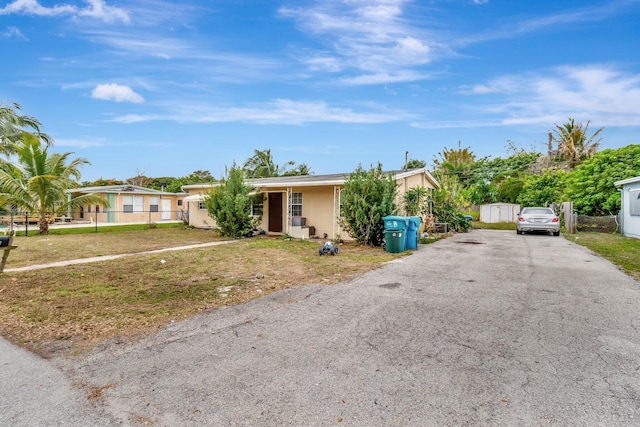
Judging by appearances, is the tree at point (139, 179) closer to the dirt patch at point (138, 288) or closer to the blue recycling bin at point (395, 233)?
the dirt patch at point (138, 288)

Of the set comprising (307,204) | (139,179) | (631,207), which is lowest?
(631,207)

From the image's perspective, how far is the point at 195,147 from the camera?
27750 mm

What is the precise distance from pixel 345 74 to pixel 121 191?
19968 millimetres

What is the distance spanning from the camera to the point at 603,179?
60.4ft

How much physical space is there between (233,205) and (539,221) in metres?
14.3

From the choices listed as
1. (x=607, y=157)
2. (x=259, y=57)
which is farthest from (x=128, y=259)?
(x=607, y=157)

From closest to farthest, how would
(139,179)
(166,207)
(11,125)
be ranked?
(11,125), (166,207), (139,179)

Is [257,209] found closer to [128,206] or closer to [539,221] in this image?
[539,221]

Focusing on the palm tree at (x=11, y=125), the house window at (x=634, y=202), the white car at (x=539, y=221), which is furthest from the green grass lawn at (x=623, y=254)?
the palm tree at (x=11, y=125)

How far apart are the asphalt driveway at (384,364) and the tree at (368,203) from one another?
244 inches

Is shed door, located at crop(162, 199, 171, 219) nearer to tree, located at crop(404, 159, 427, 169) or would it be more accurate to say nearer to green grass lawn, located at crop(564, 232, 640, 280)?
tree, located at crop(404, 159, 427, 169)

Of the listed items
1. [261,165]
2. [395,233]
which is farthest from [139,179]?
[395,233]

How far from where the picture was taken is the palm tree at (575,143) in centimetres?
3272

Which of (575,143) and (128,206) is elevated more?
(575,143)
